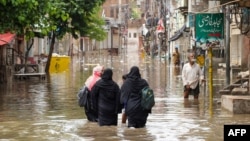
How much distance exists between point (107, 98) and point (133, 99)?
0.57 m

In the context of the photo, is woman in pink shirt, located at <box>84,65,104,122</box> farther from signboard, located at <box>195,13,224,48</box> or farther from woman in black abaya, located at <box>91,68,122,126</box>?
signboard, located at <box>195,13,224,48</box>

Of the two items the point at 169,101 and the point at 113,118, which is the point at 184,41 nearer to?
the point at 169,101

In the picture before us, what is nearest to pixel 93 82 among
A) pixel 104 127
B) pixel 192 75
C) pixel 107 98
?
pixel 107 98

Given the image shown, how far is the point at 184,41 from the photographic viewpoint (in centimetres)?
6781

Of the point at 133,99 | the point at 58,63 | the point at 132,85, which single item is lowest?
the point at 58,63

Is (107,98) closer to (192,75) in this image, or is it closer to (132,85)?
(132,85)

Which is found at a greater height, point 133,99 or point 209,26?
point 209,26

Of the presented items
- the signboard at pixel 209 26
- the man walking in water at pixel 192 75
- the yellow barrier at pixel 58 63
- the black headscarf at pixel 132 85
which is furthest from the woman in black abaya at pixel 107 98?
the yellow barrier at pixel 58 63

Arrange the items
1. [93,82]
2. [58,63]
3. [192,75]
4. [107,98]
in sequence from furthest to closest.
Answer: [58,63] → [192,75] → [93,82] → [107,98]

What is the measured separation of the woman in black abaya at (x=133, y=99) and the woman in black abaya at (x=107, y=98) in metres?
0.25

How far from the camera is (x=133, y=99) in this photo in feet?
47.0

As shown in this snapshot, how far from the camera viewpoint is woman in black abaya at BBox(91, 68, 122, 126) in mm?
14492

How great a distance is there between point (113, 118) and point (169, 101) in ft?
22.3

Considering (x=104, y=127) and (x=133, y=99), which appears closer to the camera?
(x=133, y=99)
